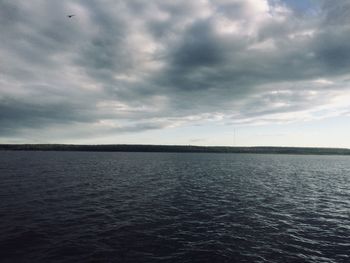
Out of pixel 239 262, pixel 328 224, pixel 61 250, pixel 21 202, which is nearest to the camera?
pixel 239 262

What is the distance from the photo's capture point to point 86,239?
21984 mm

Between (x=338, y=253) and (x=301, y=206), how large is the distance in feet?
56.8

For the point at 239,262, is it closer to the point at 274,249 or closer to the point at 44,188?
the point at 274,249

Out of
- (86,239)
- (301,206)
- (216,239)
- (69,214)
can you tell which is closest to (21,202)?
(69,214)

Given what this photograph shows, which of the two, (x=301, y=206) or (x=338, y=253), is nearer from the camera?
(x=338, y=253)

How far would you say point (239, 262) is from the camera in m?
18.4

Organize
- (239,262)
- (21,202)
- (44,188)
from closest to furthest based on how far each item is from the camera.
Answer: (239,262) → (21,202) → (44,188)

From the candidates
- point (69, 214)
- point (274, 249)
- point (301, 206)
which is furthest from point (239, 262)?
point (301, 206)

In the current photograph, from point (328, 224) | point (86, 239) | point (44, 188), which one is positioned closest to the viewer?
point (86, 239)

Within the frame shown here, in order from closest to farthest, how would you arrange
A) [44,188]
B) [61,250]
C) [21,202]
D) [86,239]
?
[61,250] < [86,239] < [21,202] < [44,188]

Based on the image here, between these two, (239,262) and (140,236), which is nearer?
(239,262)

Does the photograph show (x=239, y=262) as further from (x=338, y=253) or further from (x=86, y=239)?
(x=86, y=239)

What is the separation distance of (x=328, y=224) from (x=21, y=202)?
4062 centimetres

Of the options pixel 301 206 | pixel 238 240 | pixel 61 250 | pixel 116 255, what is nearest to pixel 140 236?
pixel 116 255
